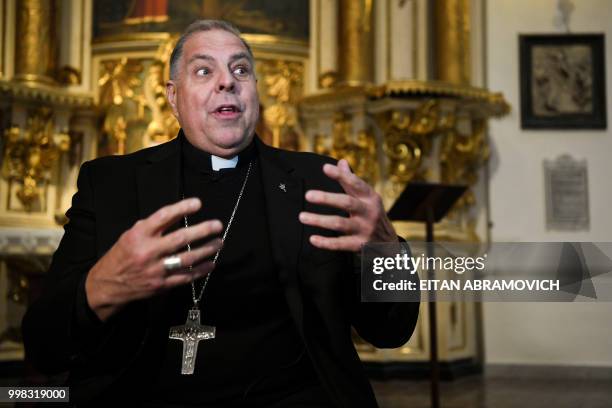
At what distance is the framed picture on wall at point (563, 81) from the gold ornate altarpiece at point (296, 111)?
0.70 metres

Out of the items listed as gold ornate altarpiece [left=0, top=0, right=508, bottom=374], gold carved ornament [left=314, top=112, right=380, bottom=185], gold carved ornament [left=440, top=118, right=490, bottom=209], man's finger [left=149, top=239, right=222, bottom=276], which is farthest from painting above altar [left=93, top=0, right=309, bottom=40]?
man's finger [left=149, top=239, right=222, bottom=276]

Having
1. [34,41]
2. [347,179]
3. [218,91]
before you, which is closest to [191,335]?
[347,179]

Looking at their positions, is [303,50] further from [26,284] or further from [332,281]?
[332,281]

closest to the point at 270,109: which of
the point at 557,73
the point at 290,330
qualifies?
the point at 557,73

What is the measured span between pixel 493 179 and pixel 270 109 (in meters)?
2.55

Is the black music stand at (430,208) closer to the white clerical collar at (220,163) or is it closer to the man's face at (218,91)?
the white clerical collar at (220,163)

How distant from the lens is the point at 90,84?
24.5 feet

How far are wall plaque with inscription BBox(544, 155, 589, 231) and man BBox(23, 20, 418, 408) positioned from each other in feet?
20.4

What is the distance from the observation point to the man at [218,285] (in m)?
1.91

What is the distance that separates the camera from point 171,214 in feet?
5.55

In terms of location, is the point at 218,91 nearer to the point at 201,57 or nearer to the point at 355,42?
the point at 201,57

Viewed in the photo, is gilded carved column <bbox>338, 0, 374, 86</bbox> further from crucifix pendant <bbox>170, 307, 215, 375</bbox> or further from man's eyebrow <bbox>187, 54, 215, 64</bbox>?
crucifix pendant <bbox>170, 307, 215, 375</bbox>

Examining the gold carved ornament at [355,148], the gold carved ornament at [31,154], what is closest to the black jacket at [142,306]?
the gold carved ornament at [31,154]

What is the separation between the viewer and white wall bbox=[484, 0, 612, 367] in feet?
26.3
